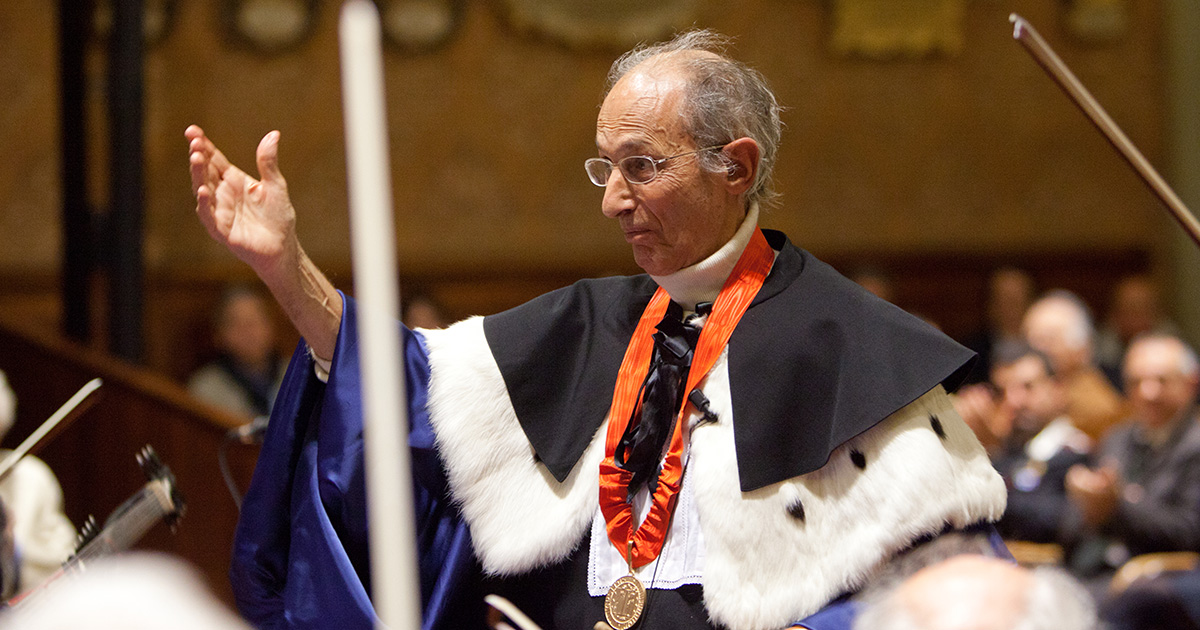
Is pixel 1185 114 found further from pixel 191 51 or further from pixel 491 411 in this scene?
pixel 491 411

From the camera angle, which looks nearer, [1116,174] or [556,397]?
[556,397]

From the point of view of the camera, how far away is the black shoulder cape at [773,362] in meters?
2.23

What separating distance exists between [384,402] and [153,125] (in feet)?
24.4

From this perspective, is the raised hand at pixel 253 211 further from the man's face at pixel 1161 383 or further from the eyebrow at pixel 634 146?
the man's face at pixel 1161 383

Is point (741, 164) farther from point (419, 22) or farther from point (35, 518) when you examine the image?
point (419, 22)

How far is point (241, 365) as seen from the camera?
6.32m

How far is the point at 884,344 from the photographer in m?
2.30

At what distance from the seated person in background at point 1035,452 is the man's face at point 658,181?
2.86 metres

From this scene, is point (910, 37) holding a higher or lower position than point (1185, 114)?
higher

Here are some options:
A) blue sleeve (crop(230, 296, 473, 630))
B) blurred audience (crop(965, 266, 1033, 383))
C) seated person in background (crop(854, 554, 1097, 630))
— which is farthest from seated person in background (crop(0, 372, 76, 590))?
blurred audience (crop(965, 266, 1033, 383))

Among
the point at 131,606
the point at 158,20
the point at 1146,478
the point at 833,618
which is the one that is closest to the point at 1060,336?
the point at 1146,478

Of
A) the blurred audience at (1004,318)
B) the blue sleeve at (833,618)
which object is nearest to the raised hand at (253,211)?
the blue sleeve at (833,618)

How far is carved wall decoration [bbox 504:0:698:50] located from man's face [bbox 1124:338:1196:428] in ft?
13.4

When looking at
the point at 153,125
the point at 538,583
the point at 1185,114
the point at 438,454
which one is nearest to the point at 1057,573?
the point at 538,583
